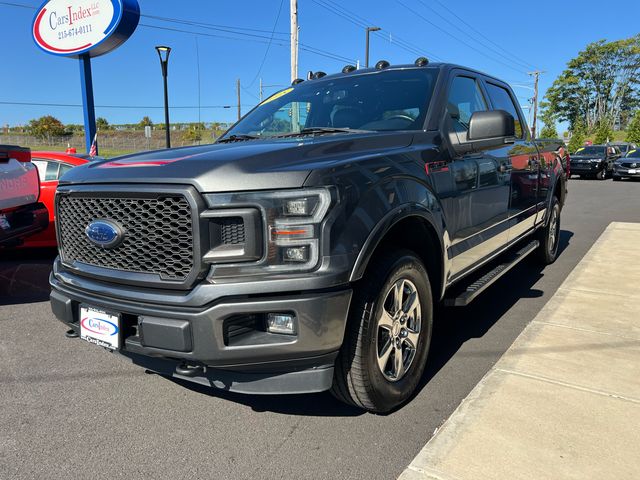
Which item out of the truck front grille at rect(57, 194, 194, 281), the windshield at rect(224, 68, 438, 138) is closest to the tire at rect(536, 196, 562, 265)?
the windshield at rect(224, 68, 438, 138)

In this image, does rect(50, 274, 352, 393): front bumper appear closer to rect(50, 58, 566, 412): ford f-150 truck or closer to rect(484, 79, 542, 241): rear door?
rect(50, 58, 566, 412): ford f-150 truck

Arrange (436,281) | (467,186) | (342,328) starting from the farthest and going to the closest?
(467,186) → (436,281) → (342,328)

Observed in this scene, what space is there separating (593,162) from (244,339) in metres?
26.3

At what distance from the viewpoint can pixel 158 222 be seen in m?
2.26

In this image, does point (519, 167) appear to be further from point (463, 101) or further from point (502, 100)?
point (463, 101)

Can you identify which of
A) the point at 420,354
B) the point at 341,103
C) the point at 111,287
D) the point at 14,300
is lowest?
the point at 14,300

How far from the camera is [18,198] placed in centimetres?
477

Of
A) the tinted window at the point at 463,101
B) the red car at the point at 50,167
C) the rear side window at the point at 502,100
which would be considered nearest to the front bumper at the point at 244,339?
the tinted window at the point at 463,101

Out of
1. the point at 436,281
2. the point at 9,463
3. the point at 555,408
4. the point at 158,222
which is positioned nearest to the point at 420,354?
the point at 436,281

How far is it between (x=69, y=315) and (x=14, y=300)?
119 inches

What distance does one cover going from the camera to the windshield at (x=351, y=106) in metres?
3.33

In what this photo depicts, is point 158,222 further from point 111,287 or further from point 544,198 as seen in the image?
point 544,198

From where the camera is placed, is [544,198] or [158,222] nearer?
[158,222]

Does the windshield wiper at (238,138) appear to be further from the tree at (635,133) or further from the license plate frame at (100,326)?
the tree at (635,133)
